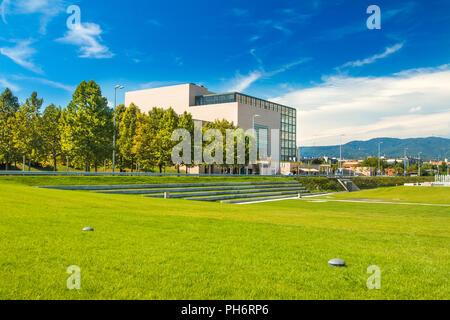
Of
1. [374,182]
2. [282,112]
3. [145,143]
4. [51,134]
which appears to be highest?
[282,112]

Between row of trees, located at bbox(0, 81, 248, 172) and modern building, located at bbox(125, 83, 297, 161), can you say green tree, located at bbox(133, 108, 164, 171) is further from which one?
modern building, located at bbox(125, 83, 297, 161)

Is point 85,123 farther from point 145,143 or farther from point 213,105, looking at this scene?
point 213,105

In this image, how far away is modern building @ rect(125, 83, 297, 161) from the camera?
288 feet

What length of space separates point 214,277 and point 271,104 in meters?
109

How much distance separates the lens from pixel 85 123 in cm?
4038

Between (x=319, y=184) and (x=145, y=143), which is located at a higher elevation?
(x=145, y=143)

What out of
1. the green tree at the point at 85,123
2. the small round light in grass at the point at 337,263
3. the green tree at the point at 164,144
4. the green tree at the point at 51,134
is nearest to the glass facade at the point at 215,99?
the green tree at the point at 164,144

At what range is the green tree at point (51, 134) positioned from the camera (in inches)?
1729

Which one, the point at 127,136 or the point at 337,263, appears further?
the point at 127,136

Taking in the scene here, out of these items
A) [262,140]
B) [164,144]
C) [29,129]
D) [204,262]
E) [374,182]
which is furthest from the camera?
[262,140]

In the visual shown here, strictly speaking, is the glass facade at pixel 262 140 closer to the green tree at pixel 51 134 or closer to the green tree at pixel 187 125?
the green tree at pixel 187 125

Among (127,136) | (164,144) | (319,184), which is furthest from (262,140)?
(127,136)

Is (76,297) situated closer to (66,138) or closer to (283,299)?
(283,299)

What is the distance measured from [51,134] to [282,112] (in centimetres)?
8503
